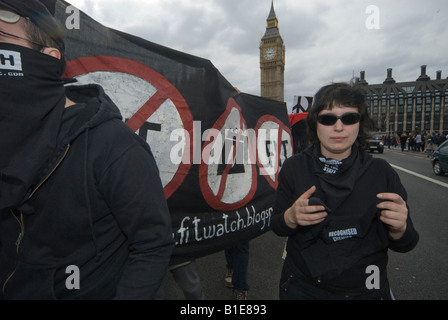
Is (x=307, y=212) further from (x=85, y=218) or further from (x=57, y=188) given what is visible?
(x=57, y=188)

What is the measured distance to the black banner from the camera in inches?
69.7

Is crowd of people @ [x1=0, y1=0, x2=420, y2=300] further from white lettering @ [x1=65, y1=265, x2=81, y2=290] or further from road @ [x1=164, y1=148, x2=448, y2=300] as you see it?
road @ [x1=164, y1=148, x2=448, y2=300]

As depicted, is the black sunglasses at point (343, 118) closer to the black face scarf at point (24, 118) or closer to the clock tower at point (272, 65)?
the black face scarf at point (24, 118)

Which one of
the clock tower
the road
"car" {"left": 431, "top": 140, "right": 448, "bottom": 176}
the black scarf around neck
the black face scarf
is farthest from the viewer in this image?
the clock tower

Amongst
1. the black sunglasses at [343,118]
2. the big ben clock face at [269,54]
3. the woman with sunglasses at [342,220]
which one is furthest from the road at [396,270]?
the big ben clock face at [269,54]

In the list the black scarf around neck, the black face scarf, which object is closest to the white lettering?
the black face scarf

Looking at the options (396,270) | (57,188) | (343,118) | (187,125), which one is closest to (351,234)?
(343,118)

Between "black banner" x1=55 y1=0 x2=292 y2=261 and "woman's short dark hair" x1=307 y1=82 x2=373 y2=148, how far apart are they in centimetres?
102

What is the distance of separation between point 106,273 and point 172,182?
3.55 ft

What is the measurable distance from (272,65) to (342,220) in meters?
91.0

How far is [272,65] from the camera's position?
278 feet
